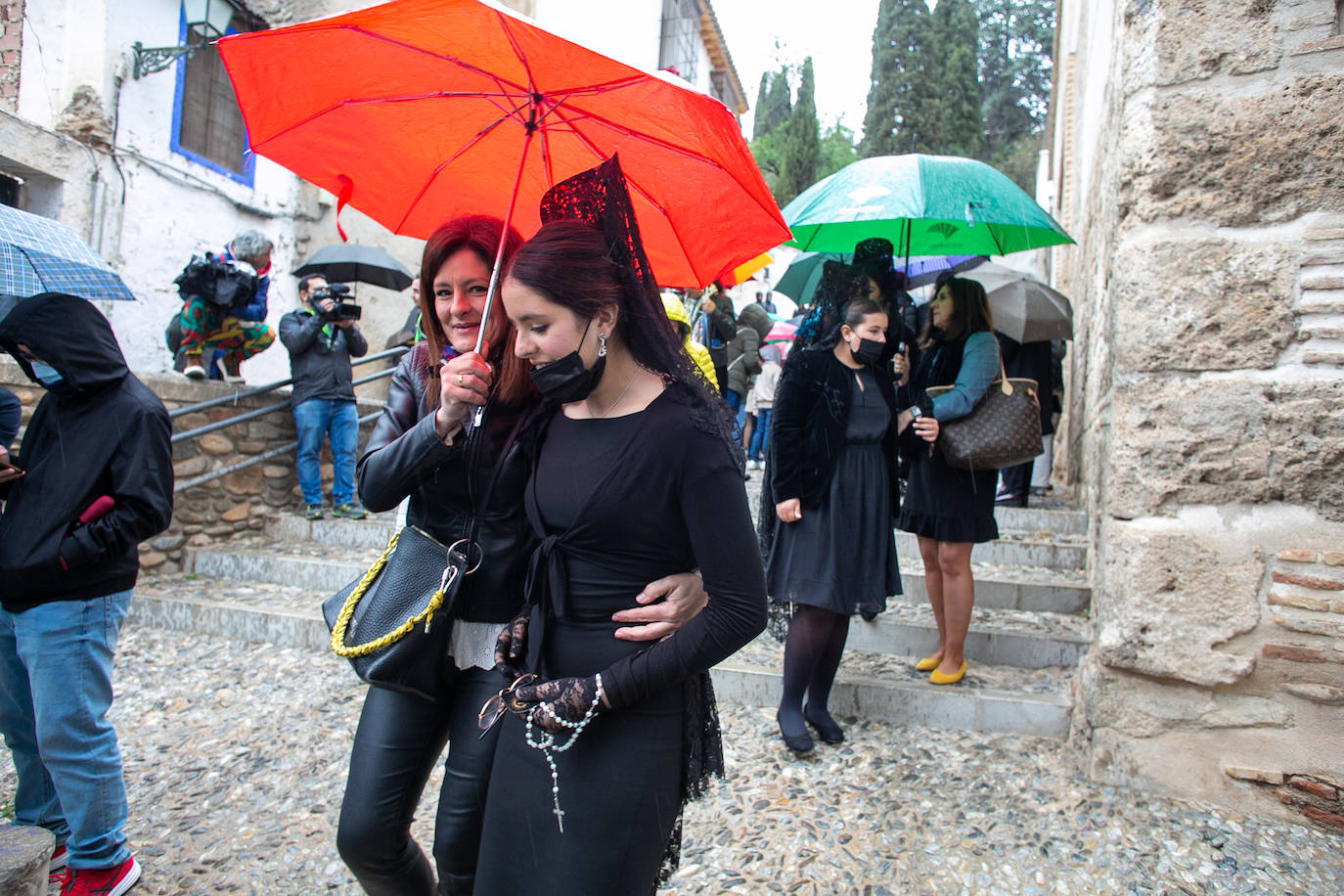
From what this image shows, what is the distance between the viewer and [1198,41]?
2893mm

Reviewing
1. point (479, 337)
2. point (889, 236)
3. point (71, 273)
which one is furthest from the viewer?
point (889, 236)

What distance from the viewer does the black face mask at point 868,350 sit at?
11.3ft

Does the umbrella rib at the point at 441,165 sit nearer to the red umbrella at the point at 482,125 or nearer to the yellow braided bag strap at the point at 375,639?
the red umbrella at the point at 482,125

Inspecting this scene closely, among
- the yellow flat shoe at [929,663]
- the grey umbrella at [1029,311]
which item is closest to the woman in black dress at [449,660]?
the yellow flat shoe at [929,663]

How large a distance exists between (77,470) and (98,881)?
1229 mm

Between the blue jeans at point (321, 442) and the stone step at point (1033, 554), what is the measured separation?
4158 mm

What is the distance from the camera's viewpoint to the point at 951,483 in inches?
150

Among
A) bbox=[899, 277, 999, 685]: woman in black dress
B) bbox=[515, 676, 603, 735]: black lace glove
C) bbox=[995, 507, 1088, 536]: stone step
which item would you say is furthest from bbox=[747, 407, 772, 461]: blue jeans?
bbox=[515, 676, 603, 735]: black lace glove

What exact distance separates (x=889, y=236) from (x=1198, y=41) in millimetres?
1981

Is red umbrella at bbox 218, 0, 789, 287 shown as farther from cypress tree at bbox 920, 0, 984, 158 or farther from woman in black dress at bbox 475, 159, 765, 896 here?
cypress tree at bbox 920, 0, 984, 158

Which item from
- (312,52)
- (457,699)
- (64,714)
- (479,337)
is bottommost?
(64,714)

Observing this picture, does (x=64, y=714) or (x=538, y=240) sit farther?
A: (x=64, y=714)

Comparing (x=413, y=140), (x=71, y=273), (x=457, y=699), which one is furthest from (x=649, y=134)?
(x=71, y=273)

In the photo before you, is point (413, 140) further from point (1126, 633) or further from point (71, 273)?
point (1126, 633)
